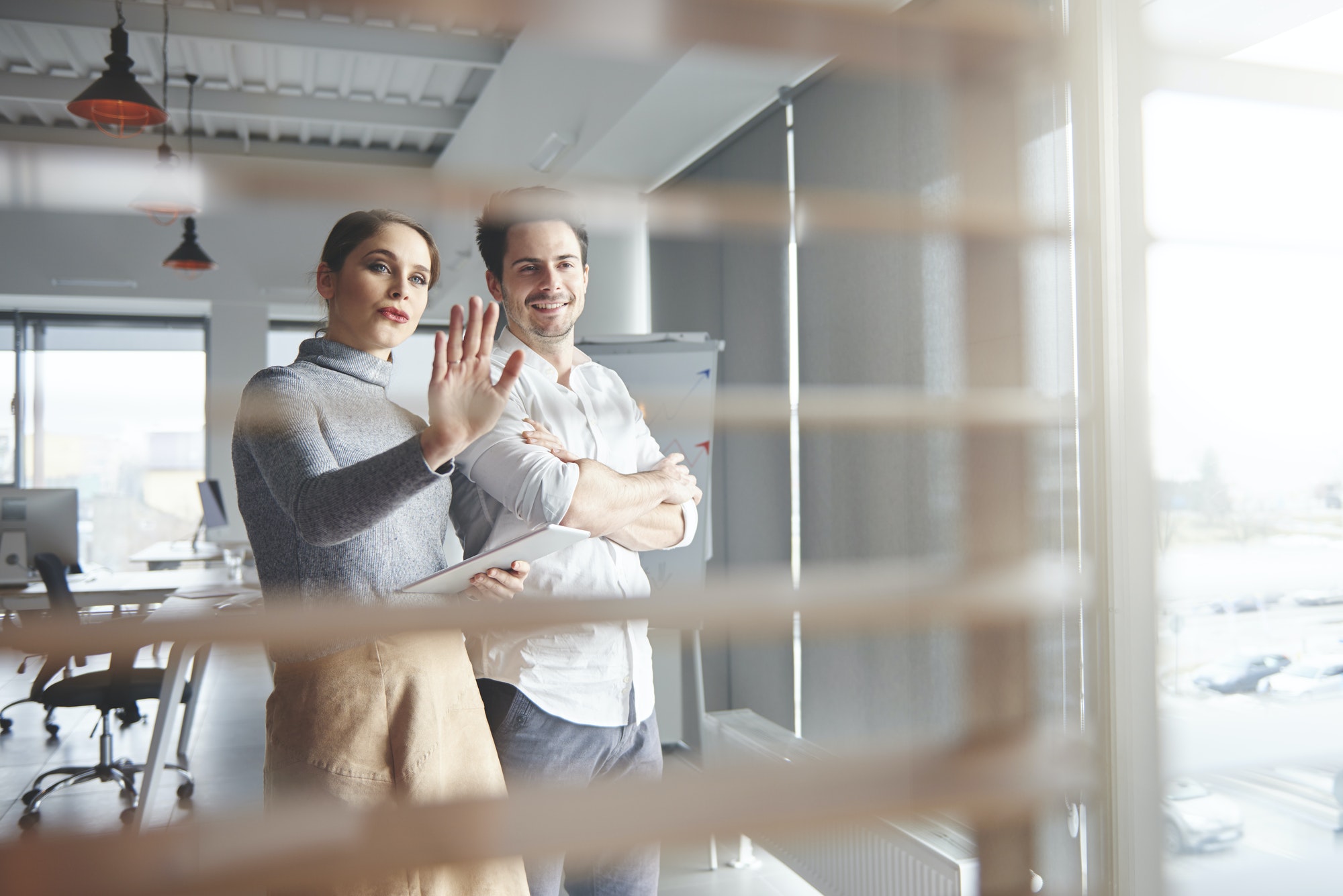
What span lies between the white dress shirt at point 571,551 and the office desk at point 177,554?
4.97 m

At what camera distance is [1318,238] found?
0.79 metres

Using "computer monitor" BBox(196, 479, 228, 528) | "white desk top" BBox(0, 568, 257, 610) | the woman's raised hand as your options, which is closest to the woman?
the woman's raised hand

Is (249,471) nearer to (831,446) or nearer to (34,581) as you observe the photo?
(831,446)

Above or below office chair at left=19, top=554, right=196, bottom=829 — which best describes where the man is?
above

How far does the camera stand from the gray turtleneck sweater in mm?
719

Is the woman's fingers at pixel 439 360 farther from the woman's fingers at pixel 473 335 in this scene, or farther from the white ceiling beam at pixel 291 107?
the white ceiling beam at pixel 291 107

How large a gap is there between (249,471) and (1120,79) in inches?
31.0

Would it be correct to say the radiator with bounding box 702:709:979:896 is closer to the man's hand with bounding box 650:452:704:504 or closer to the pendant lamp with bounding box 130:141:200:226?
the man's hand with bounding box 650:452:704:504

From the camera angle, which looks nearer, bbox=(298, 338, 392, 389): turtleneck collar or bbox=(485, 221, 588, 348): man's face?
bbox=(298, 338, 392, 389): turtleneck collar

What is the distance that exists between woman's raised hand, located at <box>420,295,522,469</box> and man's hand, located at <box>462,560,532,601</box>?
38cm

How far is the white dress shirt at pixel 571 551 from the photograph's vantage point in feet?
3.72

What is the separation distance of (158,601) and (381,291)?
11.9ft

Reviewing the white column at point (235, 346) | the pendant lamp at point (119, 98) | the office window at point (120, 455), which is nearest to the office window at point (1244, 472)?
the pendant lamp at point (119, 98)

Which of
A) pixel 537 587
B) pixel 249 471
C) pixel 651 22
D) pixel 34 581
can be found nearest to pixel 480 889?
pixel 537 587
